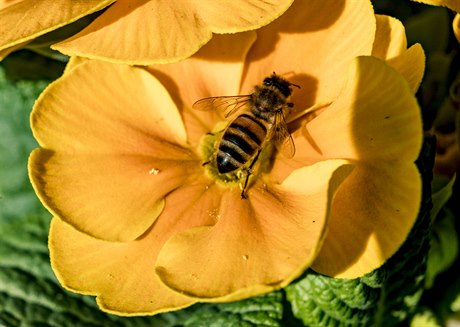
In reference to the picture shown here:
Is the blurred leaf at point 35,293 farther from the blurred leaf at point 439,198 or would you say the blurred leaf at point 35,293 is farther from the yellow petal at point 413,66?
the yellow petal at point 413,66

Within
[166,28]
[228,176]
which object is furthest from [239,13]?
[228,176]

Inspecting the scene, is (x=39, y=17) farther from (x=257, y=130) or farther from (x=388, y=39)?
(x=388, y=39)

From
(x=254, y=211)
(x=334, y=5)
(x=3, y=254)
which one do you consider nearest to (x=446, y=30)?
(x=334, y=5)

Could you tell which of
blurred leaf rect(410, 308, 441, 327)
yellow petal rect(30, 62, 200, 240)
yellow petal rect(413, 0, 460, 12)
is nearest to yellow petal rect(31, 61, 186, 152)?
yellow petal rect(30, 62, 200, 240)

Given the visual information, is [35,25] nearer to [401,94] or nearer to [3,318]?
[401,94]

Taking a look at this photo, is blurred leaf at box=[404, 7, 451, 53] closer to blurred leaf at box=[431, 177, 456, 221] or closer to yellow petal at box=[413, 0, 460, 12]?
blurred leaf at box=[431, 177, 456, 221]

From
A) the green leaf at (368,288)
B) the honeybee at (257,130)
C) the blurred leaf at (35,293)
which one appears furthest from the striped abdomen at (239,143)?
the blurred leaf at (35,293)
